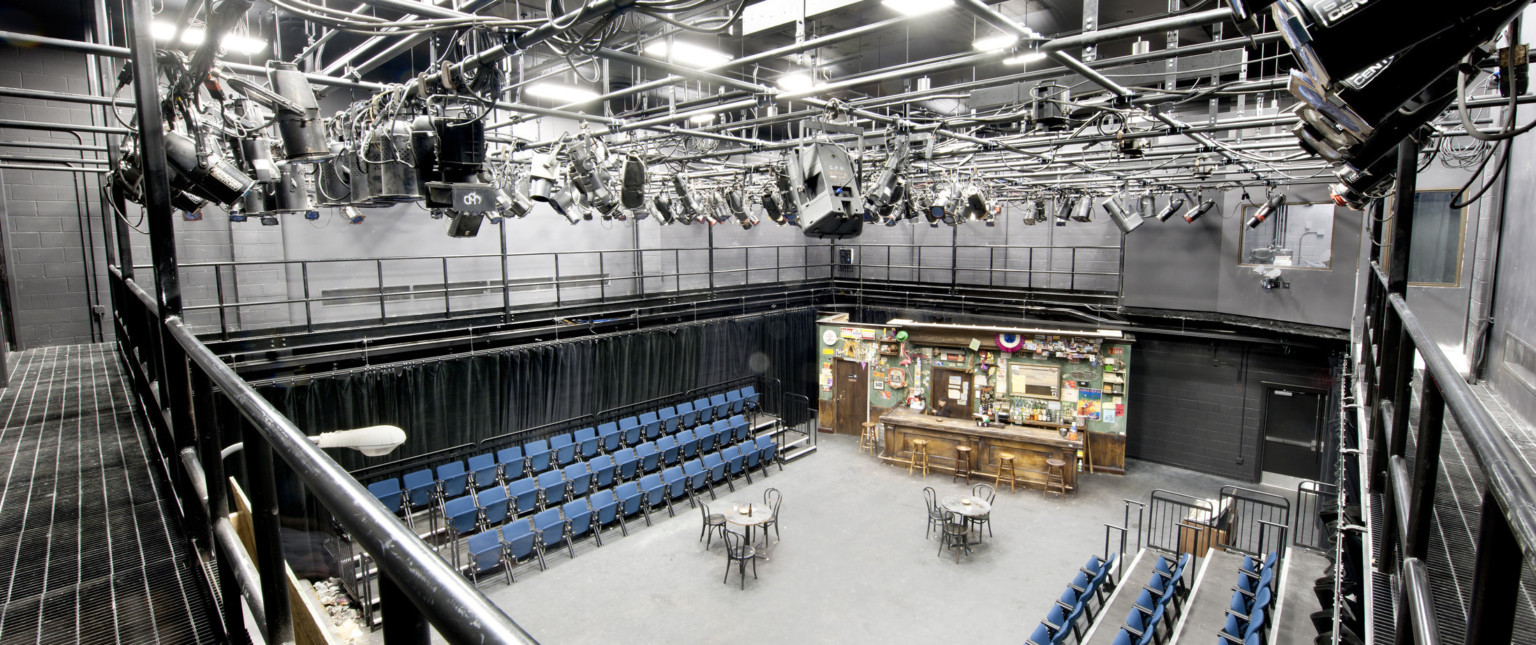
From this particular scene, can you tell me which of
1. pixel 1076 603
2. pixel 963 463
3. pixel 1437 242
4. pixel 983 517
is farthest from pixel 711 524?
pixel 1437 242

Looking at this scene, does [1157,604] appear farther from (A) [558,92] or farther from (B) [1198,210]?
(A) [558,92]

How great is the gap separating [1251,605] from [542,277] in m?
12.6

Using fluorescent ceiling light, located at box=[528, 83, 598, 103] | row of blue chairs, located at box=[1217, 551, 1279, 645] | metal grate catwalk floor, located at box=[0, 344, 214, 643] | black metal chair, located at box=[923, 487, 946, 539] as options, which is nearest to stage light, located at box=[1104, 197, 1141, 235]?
row of blue chairs, located at box=[1217, 551, 1279, 645]

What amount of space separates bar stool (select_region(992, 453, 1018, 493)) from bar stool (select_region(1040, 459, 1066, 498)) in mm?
539

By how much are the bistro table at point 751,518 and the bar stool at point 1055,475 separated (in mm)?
5088

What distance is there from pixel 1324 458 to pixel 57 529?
14480 mm

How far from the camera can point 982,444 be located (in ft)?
41.6

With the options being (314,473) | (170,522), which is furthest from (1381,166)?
(170,522)

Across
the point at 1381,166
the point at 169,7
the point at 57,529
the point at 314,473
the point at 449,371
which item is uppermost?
the point at 169,7

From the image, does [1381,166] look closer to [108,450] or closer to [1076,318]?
[108,450]

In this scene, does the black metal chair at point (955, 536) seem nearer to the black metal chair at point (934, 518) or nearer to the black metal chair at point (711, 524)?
the black metal chair at point (934, 518)

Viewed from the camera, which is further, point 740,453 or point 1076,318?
point 1076,318

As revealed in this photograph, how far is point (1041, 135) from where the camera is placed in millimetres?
7809

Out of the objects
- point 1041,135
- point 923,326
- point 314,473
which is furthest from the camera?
point 923,326
